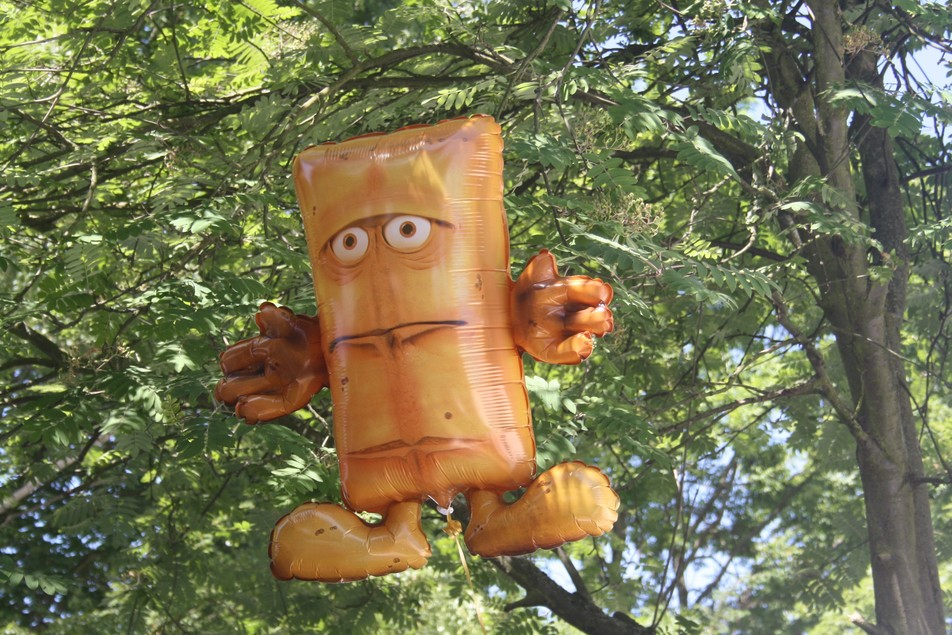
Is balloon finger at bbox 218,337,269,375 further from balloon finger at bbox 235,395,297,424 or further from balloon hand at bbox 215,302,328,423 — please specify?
balloon finger at bbox 235,395,297,424

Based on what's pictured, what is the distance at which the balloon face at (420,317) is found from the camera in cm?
317

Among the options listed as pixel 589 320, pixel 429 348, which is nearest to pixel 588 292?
pixel 589 320

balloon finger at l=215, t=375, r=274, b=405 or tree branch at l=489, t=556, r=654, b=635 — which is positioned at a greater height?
tree branch at l=489, t=556, r=654, b=635

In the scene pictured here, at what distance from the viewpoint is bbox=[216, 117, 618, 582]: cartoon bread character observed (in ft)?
10.4

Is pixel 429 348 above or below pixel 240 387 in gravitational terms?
below

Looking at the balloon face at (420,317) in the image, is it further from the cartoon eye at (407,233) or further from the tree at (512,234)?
the tree at (512,234)

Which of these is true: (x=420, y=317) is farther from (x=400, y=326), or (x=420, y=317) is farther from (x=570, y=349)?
(x=570, y=349)

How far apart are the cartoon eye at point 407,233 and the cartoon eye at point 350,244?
0.08m

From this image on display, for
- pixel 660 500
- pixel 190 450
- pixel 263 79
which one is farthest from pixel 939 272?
pixel 190 450

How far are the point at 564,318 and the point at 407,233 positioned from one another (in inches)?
20.5

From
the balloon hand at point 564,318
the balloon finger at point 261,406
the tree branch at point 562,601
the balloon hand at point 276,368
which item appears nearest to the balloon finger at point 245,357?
the balloon hand at point 276,368

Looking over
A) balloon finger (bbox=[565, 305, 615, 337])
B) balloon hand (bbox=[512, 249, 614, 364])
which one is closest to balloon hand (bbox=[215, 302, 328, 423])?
balloon hand (bbox=[512, 249, 614, 364])

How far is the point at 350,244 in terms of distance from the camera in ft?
10.8

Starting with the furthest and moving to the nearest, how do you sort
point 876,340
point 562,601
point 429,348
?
point 562,601
point 876,340
point 429,348
